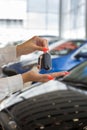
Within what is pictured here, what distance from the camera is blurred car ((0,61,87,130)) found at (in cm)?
248

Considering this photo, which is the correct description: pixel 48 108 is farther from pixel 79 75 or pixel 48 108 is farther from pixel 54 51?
pixel 54 51

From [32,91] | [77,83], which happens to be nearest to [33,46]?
[32,91]

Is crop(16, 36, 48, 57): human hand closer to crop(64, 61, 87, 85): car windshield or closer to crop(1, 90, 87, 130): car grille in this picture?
crop(1, 90, 87, 130): car grille

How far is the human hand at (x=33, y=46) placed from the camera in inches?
94.8

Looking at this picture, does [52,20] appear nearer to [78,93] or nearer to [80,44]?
[80,44]

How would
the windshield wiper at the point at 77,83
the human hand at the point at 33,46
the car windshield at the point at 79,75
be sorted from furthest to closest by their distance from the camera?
the car windshield at the point at 79,75 → the windshield wiper at the point at 77,83 → the human hand at the point at 33,46

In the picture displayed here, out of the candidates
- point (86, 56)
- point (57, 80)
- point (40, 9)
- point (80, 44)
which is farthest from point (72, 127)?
point (40, 9)

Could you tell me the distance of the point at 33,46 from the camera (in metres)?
2.46

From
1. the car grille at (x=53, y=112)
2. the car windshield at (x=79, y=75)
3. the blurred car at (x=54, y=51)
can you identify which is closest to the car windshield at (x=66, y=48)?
the blurred car at (x=54, y=51)

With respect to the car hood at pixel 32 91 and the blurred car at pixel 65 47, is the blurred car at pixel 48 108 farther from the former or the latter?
the blurred car at pixel 65 47

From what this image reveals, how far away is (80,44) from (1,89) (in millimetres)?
4804

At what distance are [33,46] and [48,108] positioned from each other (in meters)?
0.51

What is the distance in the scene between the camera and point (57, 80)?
3584 mm

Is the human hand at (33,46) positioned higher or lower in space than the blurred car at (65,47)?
higher
